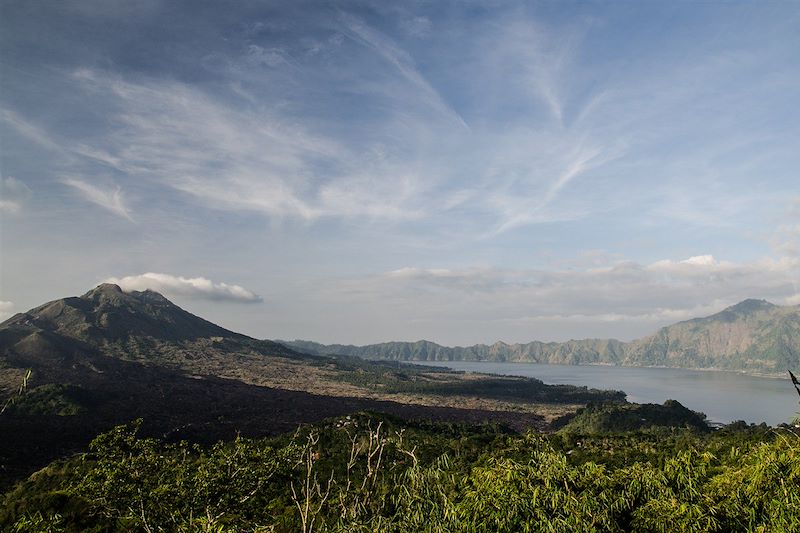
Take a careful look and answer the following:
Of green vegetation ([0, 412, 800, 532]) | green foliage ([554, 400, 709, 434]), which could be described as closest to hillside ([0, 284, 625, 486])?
green foliage ([554, 400, 709, 434])

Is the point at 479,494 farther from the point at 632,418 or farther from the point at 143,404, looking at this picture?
the point at 632,418

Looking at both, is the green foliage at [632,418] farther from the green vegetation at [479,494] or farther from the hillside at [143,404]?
the green vegetation at [479,494]

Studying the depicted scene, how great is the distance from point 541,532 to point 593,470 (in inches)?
269

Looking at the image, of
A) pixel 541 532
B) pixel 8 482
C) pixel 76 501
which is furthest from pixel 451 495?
pixel 8 482

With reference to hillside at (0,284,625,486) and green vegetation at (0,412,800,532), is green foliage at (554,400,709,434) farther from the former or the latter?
green vegetation at (0,412,800,532)

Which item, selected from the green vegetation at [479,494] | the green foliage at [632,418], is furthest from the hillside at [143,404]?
the green vegetation at [479,494]

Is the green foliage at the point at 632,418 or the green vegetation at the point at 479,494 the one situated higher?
the green vegetation at the point at 479,494

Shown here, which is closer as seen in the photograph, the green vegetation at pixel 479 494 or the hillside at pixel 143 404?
the green vegetation at pixel 479 494

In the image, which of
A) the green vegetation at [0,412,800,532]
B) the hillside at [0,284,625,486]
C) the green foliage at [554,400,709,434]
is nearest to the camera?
the green vegetation at [0,412,800,532]

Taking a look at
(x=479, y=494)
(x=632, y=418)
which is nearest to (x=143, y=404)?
(x=632, y=418)

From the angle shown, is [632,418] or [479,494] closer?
[479,494]

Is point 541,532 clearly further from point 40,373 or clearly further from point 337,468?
point 40,373

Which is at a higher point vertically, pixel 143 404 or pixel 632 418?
pixel 143 404

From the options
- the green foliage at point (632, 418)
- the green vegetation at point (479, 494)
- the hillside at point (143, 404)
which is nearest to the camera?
the green vegetation at point (479, 494)
